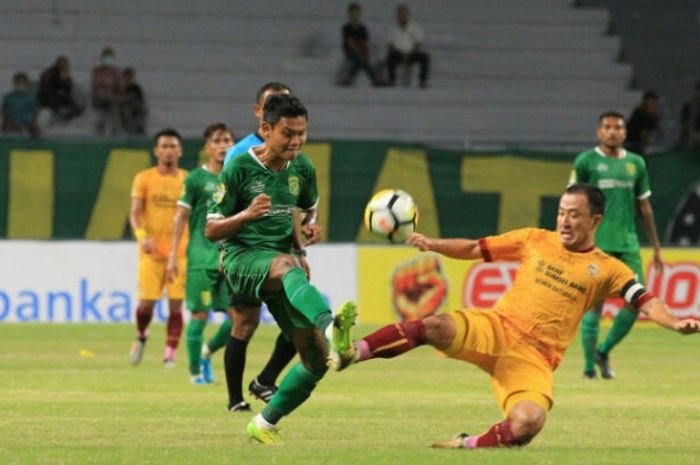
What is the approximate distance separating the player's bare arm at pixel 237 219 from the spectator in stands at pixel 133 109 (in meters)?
16.7

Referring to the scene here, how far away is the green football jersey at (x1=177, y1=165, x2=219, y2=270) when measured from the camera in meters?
15.0

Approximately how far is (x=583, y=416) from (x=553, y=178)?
442 inches

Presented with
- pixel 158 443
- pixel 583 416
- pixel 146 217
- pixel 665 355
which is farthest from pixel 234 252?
pixel 665 355

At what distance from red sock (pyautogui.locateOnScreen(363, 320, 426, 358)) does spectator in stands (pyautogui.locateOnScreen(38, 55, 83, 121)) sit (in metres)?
18.1

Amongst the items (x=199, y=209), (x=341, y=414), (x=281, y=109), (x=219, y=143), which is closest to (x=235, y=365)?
(x=341, y=414)

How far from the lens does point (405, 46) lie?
28.5 meters

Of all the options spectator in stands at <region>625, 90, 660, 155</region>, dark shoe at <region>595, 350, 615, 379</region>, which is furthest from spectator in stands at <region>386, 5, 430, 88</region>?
dark shoe at <region>595, 350, 615, 379</region>

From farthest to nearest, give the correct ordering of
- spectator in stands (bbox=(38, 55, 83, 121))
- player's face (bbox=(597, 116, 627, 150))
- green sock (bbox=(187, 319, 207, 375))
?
spectator in stands (bbox=(38, 55, 83, 121)), player's face (bbox=(597, 116, 627, 150)), green sock (bbox=(187, 319, 207, 375))

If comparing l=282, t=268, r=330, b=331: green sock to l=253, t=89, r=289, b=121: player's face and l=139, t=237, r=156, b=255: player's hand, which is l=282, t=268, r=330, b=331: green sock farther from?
l=139, t=237, r=156, b=255: player's hand

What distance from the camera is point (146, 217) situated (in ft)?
55.6

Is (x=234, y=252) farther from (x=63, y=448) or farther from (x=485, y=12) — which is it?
(x=485, y=12)

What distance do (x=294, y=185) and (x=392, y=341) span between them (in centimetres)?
170

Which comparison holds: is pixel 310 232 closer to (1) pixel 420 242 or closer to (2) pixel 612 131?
(1) pixel 420 242

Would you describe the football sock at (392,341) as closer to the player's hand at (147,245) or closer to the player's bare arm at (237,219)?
the player's bare arm at (237,219)
